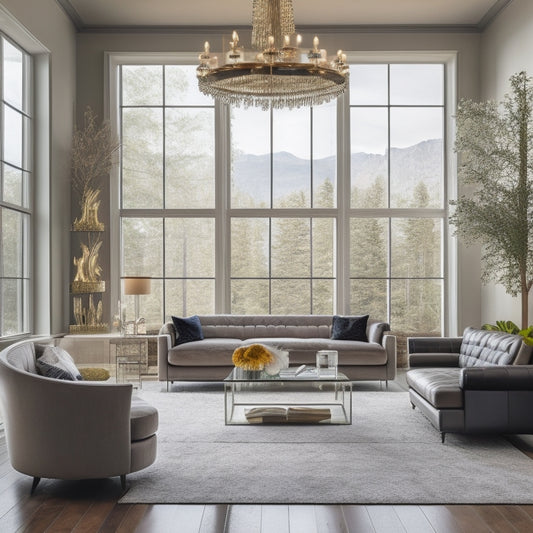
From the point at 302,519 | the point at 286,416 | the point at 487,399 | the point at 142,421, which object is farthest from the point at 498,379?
the point at 142,421

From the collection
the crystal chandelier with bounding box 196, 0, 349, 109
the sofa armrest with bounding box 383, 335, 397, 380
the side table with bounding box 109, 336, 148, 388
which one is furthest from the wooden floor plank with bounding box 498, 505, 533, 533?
the side table with bounding box 109, 336, 148, 388

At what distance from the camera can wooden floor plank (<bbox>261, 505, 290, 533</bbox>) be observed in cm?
342

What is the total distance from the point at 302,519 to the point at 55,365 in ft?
6.29

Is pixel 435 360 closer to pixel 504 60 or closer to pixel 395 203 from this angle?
pixel 395 203

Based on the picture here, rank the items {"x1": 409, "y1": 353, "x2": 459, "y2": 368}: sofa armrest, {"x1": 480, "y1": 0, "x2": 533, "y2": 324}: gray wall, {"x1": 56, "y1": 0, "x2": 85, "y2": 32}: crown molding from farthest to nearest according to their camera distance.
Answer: {"x1": 56, "y1": 0, "x2": 85, "y2": 32}: crown molding < {"x1": 480, "y1": 0, "x2": 533, "y2": 324}: gray wall < {"x1": 409, "y1": 353, "x2": 459, "y2": 368}: sofa armrest

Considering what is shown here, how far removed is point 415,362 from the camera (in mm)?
6617

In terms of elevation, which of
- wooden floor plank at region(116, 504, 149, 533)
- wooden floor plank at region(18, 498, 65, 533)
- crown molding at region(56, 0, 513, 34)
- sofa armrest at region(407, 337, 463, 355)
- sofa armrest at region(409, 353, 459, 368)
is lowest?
wooden floor plank at region(18, 498, 65, 533)

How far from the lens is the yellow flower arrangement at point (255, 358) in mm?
6156

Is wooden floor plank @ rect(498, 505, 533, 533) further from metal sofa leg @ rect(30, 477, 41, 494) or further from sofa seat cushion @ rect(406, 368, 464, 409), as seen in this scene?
metal sofa leg @ rect(30, 477, 41, 494)

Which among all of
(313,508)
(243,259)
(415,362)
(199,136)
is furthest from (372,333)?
(313,508)

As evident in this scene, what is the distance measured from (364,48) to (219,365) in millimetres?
4930

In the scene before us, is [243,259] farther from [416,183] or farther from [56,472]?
[56,472]

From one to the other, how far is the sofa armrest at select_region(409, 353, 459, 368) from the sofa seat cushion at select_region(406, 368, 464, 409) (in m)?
0.37

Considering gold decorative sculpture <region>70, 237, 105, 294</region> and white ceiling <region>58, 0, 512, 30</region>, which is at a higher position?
white ceiling <region>58, 0, 512, 30</region>
